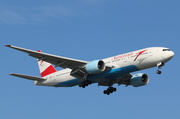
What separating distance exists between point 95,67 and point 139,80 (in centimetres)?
884

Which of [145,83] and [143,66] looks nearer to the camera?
[143,66]

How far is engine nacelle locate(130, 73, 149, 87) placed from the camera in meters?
51.8

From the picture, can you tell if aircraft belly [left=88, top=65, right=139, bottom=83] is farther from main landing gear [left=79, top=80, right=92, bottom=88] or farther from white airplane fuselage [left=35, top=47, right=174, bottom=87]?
main landing gear [left=79, top=80, right=92, bottom=88]

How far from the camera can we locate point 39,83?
52594 mm

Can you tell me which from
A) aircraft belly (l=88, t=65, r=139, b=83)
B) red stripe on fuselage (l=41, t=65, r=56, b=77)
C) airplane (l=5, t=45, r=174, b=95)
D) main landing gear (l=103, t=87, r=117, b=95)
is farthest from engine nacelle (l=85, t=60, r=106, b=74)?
red stripe on fuselage (l=41, t=65, r=56, b=77)

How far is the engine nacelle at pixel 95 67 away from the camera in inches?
1790

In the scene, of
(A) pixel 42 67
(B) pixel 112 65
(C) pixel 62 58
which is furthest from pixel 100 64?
(A) pixel 42 67

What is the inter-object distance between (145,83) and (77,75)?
976 cm

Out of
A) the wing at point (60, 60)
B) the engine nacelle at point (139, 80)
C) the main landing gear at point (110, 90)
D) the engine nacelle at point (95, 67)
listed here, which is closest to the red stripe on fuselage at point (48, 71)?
the wing at point (60, 60)

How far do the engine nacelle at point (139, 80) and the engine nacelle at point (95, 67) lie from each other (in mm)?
7507

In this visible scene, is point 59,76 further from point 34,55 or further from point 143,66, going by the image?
point 143,66

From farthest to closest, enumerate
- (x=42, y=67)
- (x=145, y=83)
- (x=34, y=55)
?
(x=42, y=67), (x=145, y=83), (x=34, y=55)

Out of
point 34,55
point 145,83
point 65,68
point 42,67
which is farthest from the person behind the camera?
point 42,67

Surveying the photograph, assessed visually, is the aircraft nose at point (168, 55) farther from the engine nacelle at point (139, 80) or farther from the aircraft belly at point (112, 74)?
the engine nacelle at point (139, 80)
